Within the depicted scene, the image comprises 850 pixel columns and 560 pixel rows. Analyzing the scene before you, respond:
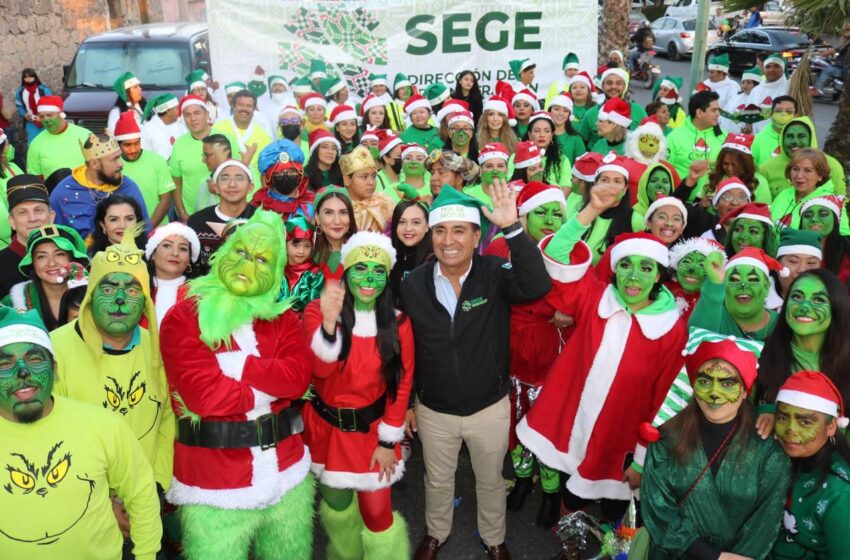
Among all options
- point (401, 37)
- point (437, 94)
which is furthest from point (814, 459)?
point (401, 37)

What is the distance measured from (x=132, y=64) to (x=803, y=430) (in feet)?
37.8

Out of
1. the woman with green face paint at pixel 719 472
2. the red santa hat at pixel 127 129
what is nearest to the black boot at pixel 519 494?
the woman with green face paint at pixel 719 472

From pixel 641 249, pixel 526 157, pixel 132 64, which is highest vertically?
pixel 132 64

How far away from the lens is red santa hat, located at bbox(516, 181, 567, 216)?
4961 millimetres

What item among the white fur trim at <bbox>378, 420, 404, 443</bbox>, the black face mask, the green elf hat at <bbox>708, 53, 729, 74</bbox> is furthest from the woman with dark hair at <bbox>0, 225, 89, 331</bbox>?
the green elf hat at <bbox>708, 53, 729, 74</bbox>

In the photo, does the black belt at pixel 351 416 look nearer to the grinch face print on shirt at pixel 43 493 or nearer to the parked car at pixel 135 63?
the grinch face print on shirt at pixel 43 493

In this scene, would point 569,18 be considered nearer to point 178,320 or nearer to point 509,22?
point 509,22

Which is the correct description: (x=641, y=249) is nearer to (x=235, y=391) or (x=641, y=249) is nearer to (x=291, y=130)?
(x=235, y=391)

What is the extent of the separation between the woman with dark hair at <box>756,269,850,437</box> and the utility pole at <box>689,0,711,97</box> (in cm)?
1025

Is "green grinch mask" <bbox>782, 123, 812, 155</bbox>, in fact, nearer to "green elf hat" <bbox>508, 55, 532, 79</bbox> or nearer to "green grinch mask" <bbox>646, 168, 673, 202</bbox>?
"green grinch mask" <bbox>646, 168, 673, 202</bbox>

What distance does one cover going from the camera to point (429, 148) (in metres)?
8.23

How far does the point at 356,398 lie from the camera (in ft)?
12.6

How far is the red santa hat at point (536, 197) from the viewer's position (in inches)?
195

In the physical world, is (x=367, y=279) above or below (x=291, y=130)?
below
